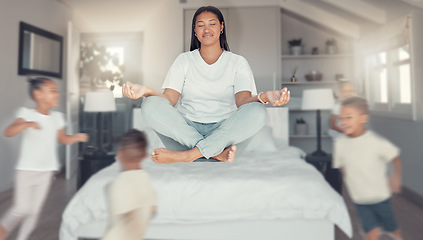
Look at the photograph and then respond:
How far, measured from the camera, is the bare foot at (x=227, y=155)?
505 mm

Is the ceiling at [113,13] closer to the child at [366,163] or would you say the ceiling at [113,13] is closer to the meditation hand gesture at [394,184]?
the child at [366,163]

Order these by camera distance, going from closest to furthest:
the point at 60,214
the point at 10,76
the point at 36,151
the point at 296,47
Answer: the point at 36,151 → the point at 60,214 → the point at 10,76 → the point at 296,47

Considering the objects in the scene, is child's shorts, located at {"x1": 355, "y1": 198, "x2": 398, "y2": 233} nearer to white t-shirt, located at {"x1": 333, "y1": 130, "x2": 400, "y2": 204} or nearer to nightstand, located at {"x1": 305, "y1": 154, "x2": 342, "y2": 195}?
white t-shirt, located at {"x1": 333, "y1": 130, "x2": 400, "y2": 204}

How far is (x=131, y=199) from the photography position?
0.81 metres

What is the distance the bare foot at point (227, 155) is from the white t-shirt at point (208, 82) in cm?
10

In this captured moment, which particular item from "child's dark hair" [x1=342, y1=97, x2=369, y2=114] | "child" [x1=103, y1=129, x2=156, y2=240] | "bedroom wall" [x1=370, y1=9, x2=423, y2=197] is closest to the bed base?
"child" [x1=103, y1=129, x2=156, y2=240]

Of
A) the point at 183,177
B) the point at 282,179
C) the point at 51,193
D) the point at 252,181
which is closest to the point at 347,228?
the point at 282,179

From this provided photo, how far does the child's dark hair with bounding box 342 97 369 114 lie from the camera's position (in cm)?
83

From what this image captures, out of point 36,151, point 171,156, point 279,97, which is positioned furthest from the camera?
point 36,151

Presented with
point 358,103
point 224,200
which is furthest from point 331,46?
point 358,103

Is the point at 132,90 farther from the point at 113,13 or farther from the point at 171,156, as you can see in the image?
the point at 113,13

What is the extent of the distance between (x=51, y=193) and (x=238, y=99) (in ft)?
7.74

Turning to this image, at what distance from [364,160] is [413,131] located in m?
1.78

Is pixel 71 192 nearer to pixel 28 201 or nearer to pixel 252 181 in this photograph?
pixel 28 201
